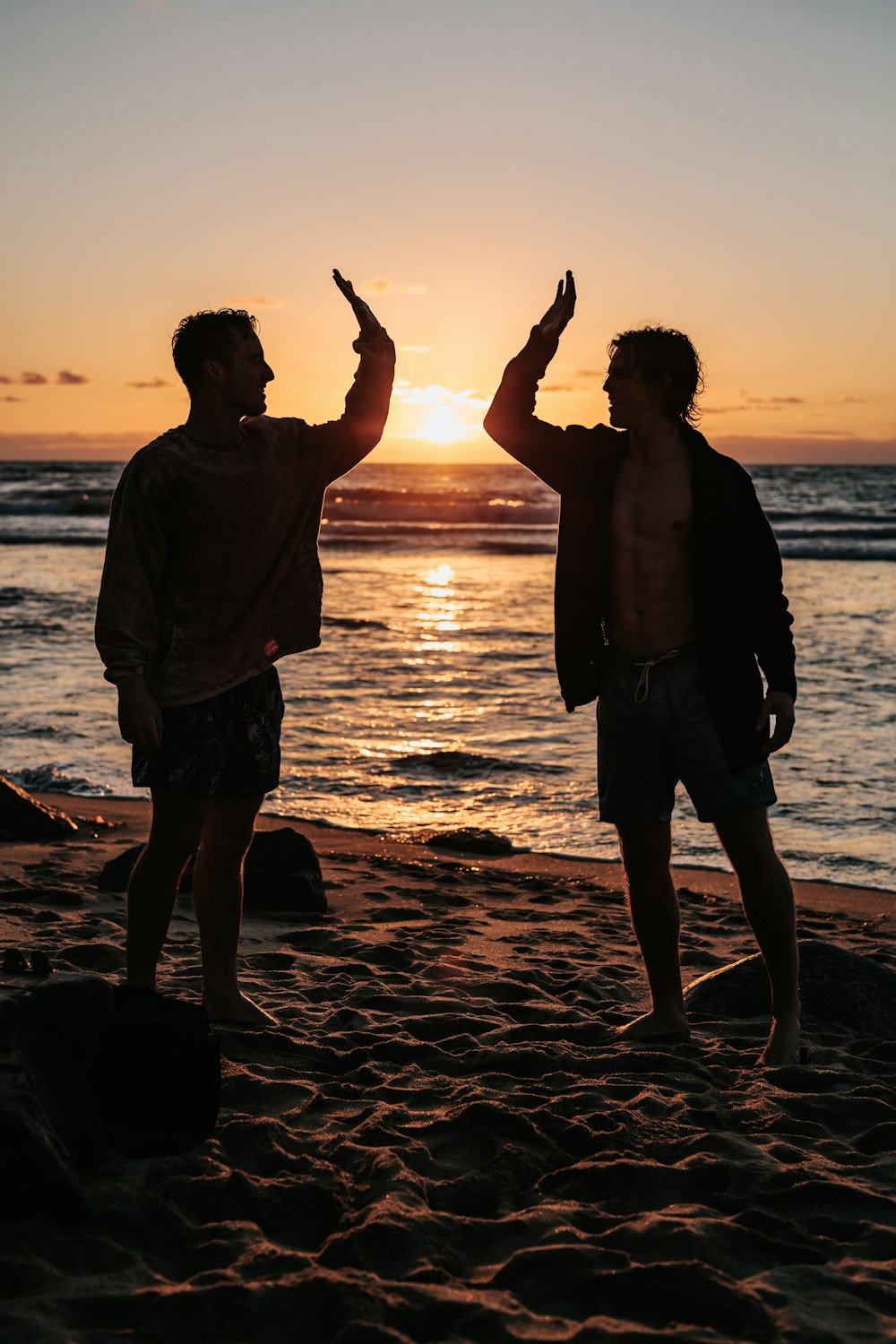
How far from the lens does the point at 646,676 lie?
3555mm

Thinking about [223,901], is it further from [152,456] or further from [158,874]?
[152,456]

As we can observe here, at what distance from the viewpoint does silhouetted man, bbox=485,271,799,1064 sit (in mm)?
3477

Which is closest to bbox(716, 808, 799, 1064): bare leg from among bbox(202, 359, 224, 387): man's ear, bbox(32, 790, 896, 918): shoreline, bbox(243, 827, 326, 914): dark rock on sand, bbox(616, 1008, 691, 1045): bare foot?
bbox(616, 1008, 691, 1045): bare foot

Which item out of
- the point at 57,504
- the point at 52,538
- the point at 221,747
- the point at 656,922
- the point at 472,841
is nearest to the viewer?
the point at 221,747

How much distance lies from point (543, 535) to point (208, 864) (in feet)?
94.2

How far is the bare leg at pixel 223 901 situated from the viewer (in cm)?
360

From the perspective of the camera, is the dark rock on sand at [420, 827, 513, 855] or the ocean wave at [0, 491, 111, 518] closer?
the dark rock on sand at [420, 827, 513, 855]

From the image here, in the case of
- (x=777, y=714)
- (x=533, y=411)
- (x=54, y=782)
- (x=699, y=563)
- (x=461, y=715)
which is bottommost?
(x=54, y=782)

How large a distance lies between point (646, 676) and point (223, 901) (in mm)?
1413

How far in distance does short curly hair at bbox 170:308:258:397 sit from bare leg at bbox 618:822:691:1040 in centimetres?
181

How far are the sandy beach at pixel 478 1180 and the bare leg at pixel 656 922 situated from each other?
12 centimetres

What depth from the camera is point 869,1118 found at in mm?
3150

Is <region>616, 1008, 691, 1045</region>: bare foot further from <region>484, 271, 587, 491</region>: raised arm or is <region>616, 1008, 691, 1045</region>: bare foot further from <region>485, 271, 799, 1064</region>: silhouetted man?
<region>484, 271, 587, 491</region>: raised arm

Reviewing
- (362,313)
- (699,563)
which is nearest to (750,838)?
(699,563)
